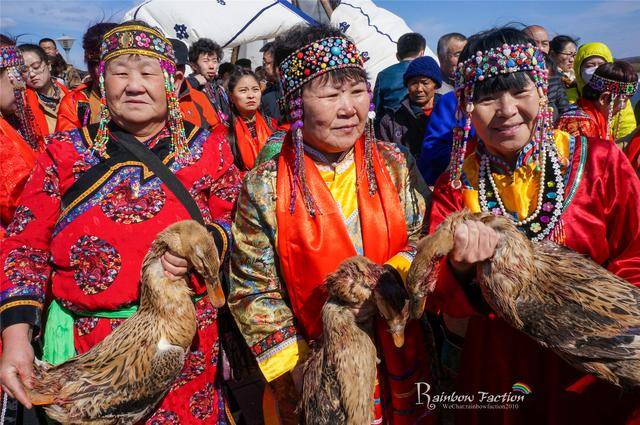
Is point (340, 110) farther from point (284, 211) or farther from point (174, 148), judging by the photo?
point (174, 148)

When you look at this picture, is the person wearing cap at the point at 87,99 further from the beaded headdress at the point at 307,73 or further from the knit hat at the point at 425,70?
the knit hat at the point at 425,70

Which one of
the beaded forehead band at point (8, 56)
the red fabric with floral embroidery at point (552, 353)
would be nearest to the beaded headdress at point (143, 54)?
the beaded forehead band at point (8, 56)

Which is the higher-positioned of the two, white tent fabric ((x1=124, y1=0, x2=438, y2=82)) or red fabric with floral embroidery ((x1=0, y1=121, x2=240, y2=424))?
white tent fabric ((x1=124, y1=0, x2=438, y2=82))

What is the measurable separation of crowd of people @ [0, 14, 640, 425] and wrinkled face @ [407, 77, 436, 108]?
2818mm

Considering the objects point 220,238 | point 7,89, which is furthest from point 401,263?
point 7,89

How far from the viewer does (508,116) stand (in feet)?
6.52

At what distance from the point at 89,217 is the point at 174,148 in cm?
50

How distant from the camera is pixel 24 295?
2016 mm

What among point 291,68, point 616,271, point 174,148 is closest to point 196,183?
point 174,148

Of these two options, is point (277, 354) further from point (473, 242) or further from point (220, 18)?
point (220, 18)

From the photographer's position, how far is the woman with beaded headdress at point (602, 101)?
13.3 feet

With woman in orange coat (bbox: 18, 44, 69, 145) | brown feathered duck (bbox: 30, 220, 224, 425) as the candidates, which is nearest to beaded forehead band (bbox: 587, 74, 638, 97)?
brown feathered duck (bbox: 30, 220, 224, 425)

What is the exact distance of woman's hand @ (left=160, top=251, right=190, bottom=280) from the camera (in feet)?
6.24

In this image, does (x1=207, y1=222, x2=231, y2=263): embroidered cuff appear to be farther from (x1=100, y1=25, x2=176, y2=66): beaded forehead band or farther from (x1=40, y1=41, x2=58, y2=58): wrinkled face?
(x1=40, y1=41, x2=58, y2=58): wrinkled face
